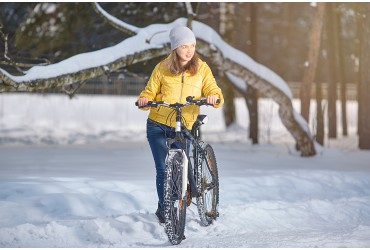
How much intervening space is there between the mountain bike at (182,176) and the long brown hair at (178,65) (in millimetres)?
327

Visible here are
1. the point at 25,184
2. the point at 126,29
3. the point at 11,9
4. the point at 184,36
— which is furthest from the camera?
the point at 11,9

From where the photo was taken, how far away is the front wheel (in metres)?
6.90

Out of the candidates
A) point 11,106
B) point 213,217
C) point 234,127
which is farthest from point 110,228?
point 11,106

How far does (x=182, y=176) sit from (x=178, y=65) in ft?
3.30

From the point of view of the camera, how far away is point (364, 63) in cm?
1527

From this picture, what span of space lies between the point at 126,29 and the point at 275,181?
3446mm

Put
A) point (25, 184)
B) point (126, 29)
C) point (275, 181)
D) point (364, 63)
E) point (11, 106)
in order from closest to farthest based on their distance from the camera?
point (25, 184) < point (275, 181) < point (126, 29) < point (364, 63) < point (11, 106)

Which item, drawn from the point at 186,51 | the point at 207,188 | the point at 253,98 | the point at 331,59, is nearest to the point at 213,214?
the point at 207,188

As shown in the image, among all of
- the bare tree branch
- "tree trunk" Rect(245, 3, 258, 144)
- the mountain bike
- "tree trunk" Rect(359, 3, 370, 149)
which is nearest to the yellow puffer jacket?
the mountain bike

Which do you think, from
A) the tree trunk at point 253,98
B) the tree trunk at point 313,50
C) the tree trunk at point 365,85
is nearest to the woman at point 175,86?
the tree trunk at point 313,50

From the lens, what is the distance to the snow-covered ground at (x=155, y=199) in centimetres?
642

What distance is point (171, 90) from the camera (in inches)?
253

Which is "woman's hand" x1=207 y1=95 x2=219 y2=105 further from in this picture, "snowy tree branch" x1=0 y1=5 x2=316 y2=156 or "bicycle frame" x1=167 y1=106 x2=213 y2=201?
"snowy tree branch" x1=0 y1=5 x2=316 y2=156

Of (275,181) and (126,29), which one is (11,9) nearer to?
(126,29)
